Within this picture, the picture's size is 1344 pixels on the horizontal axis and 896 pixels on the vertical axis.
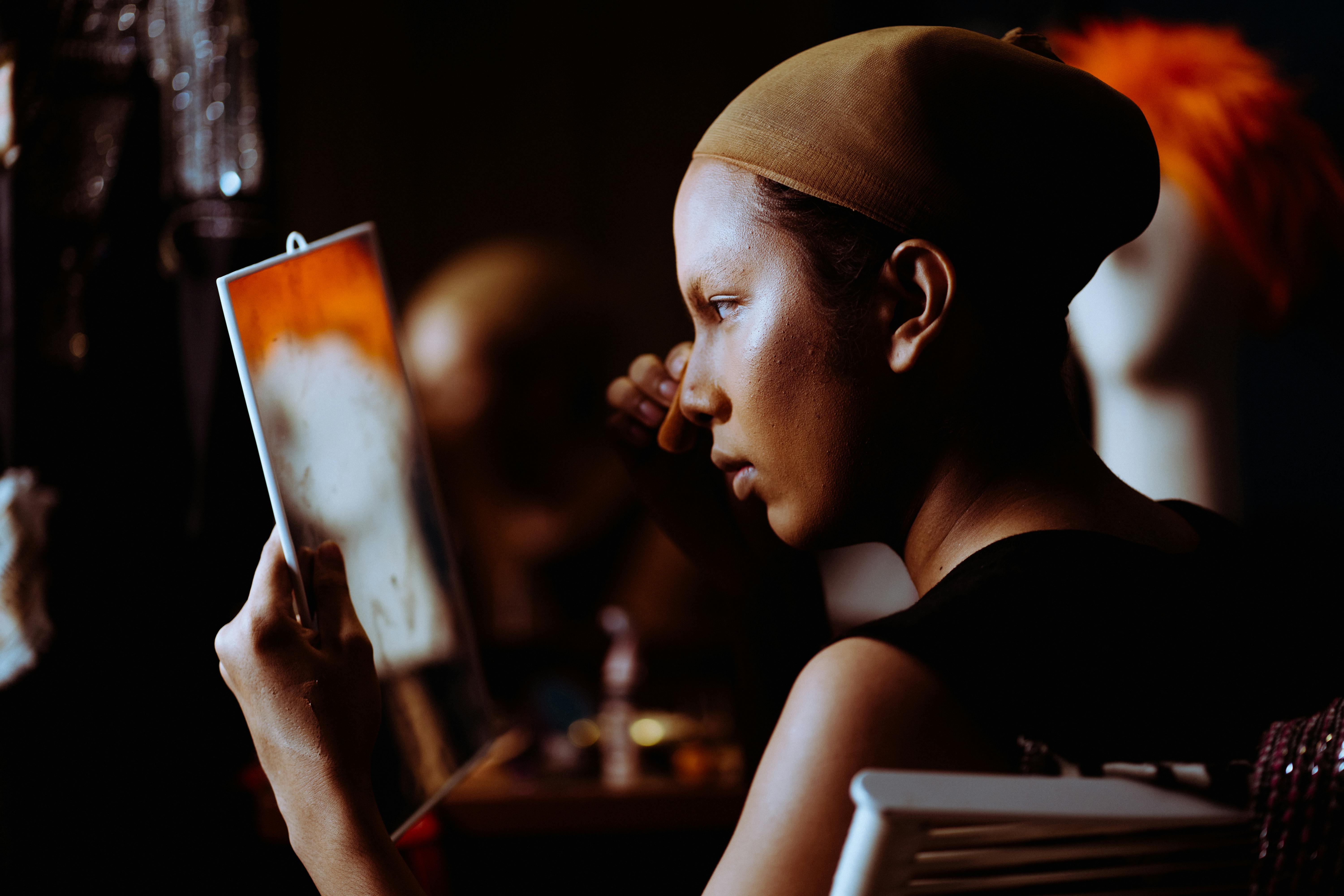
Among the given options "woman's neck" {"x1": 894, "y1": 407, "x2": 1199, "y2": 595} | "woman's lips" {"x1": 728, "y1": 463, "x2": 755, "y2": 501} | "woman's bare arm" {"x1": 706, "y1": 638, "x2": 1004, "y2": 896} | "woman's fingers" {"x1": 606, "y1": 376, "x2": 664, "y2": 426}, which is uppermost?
"woman's fingers" {"x1": 606, "y1": 376, "x2": 664, "y2": 426}

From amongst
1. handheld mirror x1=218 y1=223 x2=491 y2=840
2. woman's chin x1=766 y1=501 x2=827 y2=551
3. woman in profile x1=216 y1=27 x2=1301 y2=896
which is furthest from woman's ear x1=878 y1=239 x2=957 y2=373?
handheld mirror x1=218 y1=223 x2=491 y2=840

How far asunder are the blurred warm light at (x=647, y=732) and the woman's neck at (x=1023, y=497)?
131cm

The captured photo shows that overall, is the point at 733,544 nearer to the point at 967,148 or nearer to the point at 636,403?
the point at 636,403

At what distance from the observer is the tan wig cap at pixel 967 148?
0.68 m

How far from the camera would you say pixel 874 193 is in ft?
2.24

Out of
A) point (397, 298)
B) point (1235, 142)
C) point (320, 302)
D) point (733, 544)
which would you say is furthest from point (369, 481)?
point (397, 298)

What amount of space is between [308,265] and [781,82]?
0.34 metres

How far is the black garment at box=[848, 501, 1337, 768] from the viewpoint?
62cm

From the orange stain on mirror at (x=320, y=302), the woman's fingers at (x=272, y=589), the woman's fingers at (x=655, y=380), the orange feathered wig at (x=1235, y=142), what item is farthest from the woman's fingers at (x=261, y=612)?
the orange feathered wig at (x=1235, y=142)

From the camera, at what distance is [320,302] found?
0.81 meters

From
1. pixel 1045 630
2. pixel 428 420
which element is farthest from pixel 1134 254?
pixel 428 420

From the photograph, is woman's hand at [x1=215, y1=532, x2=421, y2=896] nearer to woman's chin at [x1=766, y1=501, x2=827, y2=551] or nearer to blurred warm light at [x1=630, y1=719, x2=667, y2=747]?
woman's chin at [x1=766, y1=501, x2=827, y2=551]

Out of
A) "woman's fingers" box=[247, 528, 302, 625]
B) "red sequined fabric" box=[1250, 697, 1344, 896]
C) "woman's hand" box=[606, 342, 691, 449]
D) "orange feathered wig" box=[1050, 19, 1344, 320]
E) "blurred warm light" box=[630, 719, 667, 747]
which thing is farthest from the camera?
"blurred warm light" box=[630, 719, 667, 747]

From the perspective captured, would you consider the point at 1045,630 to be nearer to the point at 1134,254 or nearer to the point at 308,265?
the point at 308,265
